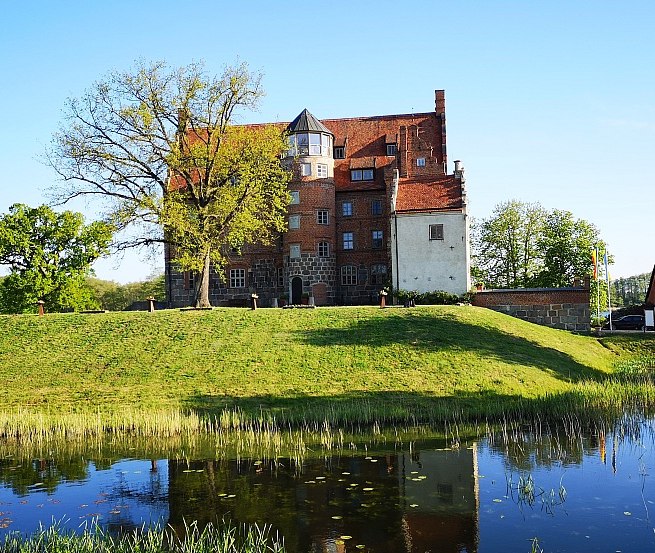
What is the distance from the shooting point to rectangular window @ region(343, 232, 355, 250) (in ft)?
168

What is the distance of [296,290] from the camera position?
4959 centimetres

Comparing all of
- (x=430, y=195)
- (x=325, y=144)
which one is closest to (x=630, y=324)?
(x=430, y=195)

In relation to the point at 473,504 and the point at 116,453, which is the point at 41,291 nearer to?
the point at 116,453

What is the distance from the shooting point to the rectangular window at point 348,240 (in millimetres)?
51312

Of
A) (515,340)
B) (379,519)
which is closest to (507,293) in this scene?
(515,340)

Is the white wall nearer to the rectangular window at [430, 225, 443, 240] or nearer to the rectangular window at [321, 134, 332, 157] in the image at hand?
the rectangular window at [430, 225, 443, 240]

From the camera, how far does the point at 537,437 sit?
58.8 ft

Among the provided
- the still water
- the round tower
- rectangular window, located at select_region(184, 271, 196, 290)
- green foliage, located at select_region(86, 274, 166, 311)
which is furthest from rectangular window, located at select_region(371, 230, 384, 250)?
green foliage, located at select_region(86, 274, 166, 311)

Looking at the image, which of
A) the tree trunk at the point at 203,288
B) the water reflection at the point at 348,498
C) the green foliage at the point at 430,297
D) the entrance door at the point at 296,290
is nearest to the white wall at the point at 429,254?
the green foliage at the point at 430,297

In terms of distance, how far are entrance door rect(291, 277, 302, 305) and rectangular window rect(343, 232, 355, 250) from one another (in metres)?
4.65

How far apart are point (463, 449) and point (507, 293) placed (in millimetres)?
25609

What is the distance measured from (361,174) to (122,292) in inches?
1964

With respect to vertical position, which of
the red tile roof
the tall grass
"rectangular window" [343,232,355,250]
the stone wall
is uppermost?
the red tile roof

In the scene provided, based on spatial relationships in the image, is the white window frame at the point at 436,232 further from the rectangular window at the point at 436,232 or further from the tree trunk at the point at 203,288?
the tree trunk at the point at 203,288
